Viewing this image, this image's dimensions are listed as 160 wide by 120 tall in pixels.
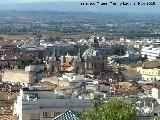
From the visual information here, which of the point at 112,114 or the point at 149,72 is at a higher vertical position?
the point at 112,114

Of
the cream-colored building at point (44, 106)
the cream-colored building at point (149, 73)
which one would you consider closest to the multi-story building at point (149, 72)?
the cream-colored building at point (149, 73)

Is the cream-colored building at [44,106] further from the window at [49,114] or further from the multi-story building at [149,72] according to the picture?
the multi-story building at [149,72]

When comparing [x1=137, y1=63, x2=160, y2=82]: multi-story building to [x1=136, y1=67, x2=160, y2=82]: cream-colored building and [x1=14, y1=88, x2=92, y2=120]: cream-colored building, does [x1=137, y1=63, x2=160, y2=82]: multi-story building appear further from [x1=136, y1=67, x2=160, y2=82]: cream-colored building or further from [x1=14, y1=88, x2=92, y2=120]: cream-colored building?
[x1=14, y1=88, x2=92, y2=120]: cream-colored building

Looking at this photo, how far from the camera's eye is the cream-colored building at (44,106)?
99.5 feet

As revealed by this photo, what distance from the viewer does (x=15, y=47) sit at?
143625 mm

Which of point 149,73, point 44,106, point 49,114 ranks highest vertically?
point 44,106

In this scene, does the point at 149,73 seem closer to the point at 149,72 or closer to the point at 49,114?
the point at 149,72

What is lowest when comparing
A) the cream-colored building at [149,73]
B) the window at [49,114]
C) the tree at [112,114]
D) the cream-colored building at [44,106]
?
the cream-colored building at [149,73]

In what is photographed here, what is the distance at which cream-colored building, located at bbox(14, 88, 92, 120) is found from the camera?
3031 centimetres

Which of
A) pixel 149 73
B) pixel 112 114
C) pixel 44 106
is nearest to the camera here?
pixel 112 114

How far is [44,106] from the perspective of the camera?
100 feet

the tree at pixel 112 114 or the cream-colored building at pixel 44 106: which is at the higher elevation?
the tree at pixel 112 114

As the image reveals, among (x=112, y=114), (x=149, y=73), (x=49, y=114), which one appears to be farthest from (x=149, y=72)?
(x=112, y=114)

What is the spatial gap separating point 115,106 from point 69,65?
208ft
